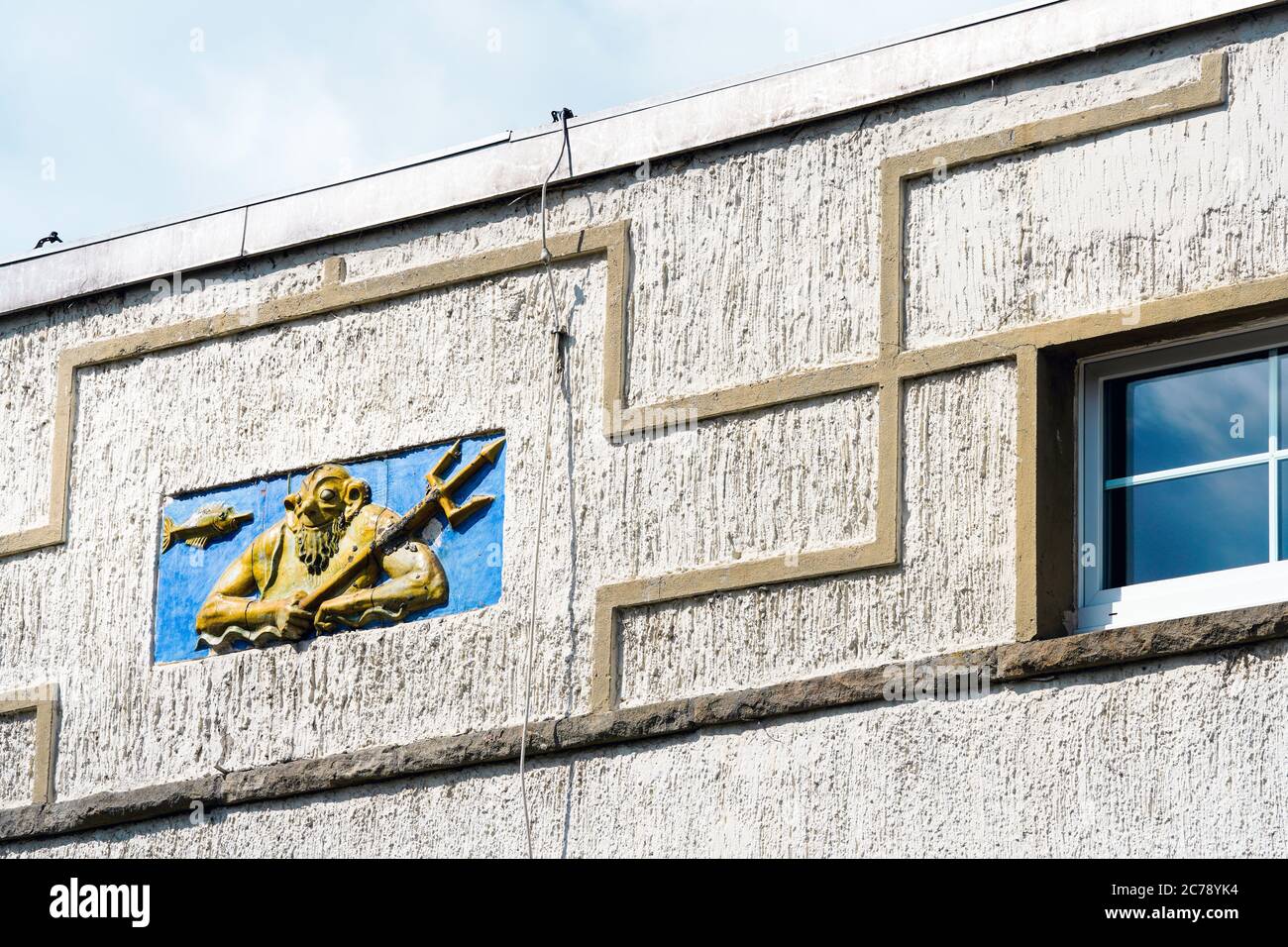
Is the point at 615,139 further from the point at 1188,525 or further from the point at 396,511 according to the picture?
the point at 1188,525

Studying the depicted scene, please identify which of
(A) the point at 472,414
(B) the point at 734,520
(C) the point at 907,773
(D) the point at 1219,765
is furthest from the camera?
(A) the point at 472,414

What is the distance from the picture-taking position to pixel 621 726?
358 inches

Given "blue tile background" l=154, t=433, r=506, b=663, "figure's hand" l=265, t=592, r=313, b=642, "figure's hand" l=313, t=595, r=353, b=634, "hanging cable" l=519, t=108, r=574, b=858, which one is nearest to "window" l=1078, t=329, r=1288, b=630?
"hanging cable" l=519, t=108, r=574, b=858

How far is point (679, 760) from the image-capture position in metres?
8.99

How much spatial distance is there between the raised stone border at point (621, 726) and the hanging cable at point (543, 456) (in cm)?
10

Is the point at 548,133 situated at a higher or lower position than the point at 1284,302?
higher

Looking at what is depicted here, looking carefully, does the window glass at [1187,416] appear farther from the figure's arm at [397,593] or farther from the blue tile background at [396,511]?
the figure's arm at [397,593]

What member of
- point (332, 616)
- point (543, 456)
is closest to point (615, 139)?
point (543, 456)

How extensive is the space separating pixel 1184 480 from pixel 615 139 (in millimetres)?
2535

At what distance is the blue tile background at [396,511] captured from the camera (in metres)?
9.70

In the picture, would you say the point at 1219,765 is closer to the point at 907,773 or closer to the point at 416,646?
the point at 907,773

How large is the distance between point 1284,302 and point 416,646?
335 cm

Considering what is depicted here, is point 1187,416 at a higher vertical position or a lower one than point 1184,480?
higher

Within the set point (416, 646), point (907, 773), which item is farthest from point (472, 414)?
point (907, 773)
